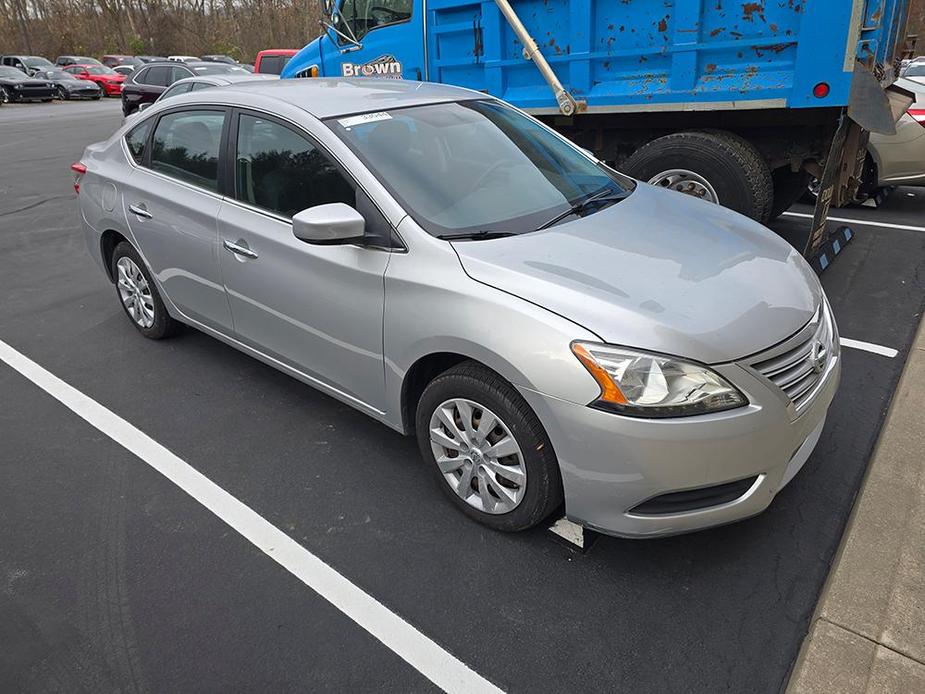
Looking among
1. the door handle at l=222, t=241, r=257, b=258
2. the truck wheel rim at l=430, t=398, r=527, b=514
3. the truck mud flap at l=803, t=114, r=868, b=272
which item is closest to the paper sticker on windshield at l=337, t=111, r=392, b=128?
the door handle at l=222, t=241, r=257, b=258

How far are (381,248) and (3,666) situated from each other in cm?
200

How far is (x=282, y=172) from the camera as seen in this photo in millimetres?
3436

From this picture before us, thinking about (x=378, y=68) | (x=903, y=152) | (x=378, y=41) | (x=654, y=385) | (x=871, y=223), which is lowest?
(x=871, y=223)

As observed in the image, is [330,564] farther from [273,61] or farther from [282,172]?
[273,61]

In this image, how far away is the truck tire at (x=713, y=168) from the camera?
549 centimetres

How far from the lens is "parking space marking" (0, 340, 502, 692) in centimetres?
230

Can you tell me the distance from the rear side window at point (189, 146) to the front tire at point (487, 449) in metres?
1.89

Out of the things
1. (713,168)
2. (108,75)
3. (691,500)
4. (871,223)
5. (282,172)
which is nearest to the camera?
(691,500)

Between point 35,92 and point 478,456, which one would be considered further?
point 35,92

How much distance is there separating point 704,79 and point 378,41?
357cm

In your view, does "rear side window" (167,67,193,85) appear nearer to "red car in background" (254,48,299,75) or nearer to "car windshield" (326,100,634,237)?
"red car in background" (254,48,299,75)

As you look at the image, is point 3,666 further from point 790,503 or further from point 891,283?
point 891,283

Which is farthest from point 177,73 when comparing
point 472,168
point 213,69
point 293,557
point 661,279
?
point 661,279

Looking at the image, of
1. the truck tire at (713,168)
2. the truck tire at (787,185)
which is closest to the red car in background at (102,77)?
the truck tire at (713,168)
